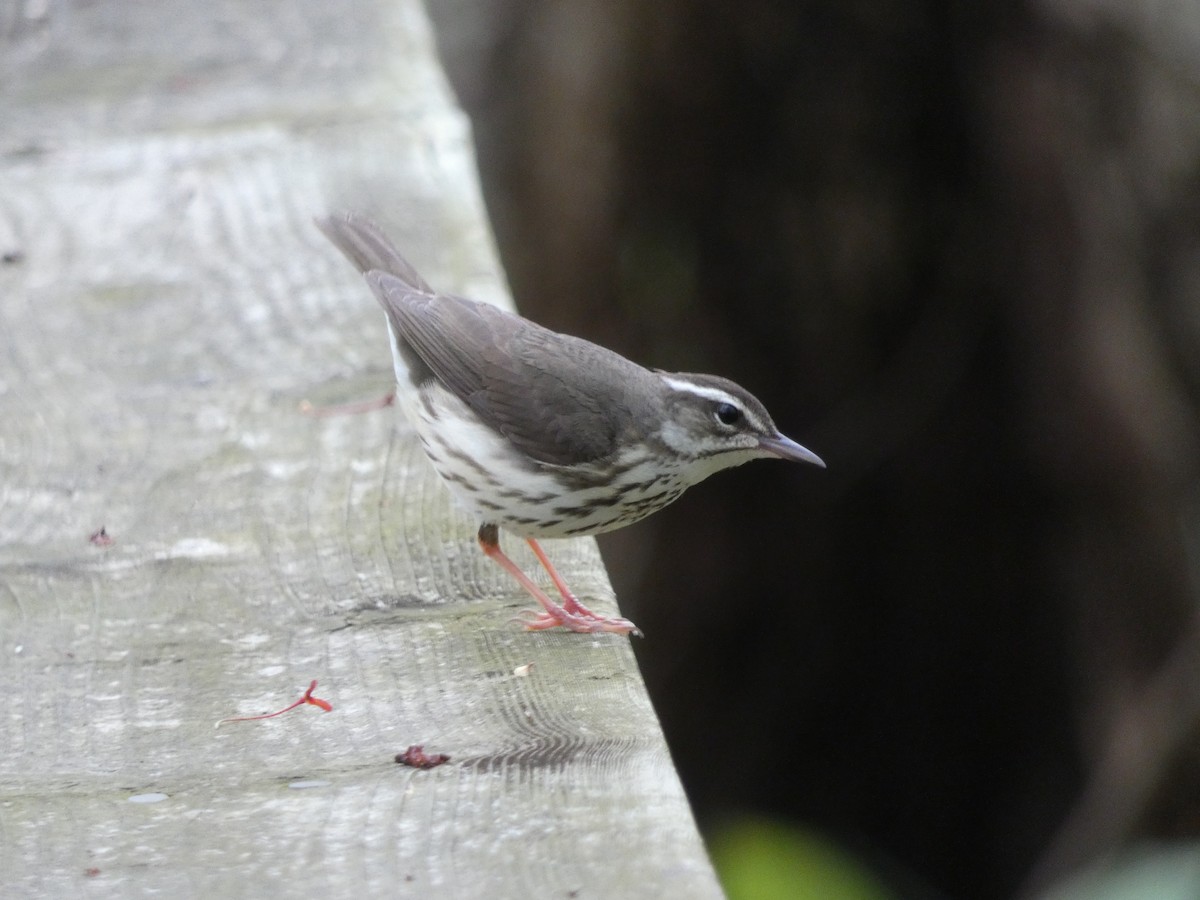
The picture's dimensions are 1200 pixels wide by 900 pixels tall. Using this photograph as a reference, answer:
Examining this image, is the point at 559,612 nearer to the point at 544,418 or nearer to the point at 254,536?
the point at 254,536

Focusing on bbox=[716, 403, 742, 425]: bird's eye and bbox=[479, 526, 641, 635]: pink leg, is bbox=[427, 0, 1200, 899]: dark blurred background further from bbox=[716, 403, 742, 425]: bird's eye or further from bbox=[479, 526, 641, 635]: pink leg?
bbox=[479, 526, 641, 635]: pink leg

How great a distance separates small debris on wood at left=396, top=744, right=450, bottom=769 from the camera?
Answer: 252 centimetres

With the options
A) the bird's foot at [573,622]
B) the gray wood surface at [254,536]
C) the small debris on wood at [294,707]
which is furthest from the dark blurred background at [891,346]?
the small debris on wood at [294,707]

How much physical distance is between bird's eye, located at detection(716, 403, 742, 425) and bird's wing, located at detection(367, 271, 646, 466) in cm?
24

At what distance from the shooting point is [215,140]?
5391 millimetres

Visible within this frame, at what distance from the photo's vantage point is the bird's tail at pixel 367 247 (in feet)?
14.4

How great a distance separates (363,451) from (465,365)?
470 millimetres

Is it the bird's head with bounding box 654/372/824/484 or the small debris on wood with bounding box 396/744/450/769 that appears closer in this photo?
the small debris on wood with bounding box 396/744/450/769

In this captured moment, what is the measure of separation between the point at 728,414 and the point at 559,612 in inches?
40.2

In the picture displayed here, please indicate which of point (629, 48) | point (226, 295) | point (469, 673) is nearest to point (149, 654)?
point (469, 673)

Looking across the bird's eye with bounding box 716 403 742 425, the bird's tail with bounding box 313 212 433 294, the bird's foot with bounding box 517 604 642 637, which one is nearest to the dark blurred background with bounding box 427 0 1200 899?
the bird's eye with bounding box 716 403 742 425

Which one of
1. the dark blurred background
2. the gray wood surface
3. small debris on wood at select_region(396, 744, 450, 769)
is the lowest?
the dark blurred background

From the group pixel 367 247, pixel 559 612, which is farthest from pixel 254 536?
pixel 367 247

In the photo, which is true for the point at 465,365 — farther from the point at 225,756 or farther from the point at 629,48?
the point at 629,48
